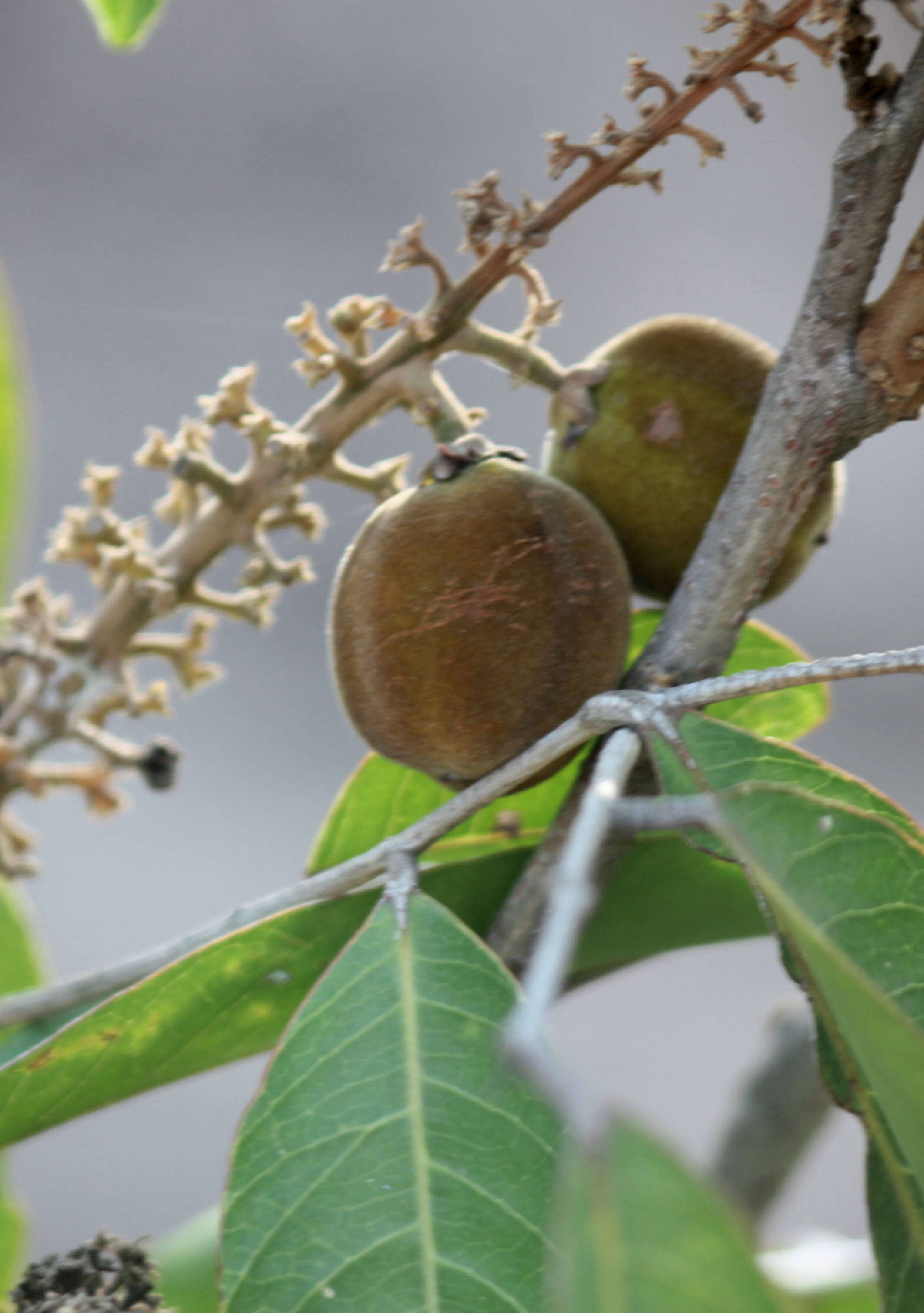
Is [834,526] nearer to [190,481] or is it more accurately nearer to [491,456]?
[491,456]

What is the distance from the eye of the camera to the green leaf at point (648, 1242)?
0.23 m

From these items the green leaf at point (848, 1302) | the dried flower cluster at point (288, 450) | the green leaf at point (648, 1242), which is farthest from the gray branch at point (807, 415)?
the green leaf at point (848, 1302)

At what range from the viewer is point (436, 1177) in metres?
Result: 0.37

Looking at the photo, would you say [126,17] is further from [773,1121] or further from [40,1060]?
[773,1121]

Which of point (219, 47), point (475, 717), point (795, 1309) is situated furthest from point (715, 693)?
point (219, 47)

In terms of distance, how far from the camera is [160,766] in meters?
0.68

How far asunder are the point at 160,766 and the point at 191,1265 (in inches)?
12.1

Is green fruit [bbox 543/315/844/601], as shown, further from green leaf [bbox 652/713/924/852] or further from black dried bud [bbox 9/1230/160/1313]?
black dried bud [bbox 9/1230/160/1313]

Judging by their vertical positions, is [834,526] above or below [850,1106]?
above

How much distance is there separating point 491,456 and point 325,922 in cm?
19

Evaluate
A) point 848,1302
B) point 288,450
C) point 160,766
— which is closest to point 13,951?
point 160,766

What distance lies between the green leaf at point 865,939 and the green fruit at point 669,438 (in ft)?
0.52

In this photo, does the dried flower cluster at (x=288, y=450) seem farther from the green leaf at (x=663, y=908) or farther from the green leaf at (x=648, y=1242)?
the green leaf at (x=648, y=1242)

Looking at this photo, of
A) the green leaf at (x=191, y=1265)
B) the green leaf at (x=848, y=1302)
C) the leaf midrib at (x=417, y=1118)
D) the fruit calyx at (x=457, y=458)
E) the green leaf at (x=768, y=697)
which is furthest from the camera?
the green leaf at (x=848, y=1302)
